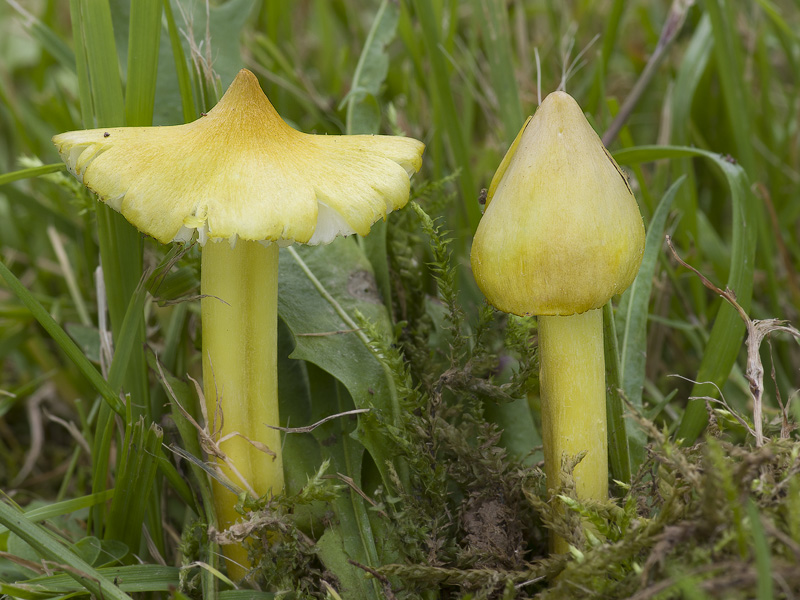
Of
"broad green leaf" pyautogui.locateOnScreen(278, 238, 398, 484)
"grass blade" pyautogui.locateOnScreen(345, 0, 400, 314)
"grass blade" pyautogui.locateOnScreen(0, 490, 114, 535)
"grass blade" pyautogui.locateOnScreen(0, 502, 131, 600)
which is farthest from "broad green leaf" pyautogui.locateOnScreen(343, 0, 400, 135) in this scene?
"grass blade" pyautogui.locateOnScreen(0, 502, 131, 600)

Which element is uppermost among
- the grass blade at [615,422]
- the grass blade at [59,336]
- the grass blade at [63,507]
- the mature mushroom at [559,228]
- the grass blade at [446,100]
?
the grass blade at [446,100]

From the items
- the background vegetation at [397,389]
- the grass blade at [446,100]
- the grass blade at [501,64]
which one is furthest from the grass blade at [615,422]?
the grass blade at [501,64]

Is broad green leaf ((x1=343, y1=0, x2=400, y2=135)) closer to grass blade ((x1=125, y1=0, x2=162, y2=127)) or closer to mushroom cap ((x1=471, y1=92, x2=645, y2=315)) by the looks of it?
grass blade ((x1=125, y1=0, x2=162, y2=127))

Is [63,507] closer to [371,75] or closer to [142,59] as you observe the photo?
[142,59]

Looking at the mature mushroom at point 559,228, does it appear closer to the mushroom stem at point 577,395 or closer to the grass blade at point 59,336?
the mushroom stem at point 577,395

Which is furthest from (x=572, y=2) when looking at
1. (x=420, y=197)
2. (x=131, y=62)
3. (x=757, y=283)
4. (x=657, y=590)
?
(x=657, y=590)

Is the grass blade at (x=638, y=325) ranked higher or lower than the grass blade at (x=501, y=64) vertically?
lower

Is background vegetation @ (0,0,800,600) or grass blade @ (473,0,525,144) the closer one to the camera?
background vegetation @ (0,0,800,600)
